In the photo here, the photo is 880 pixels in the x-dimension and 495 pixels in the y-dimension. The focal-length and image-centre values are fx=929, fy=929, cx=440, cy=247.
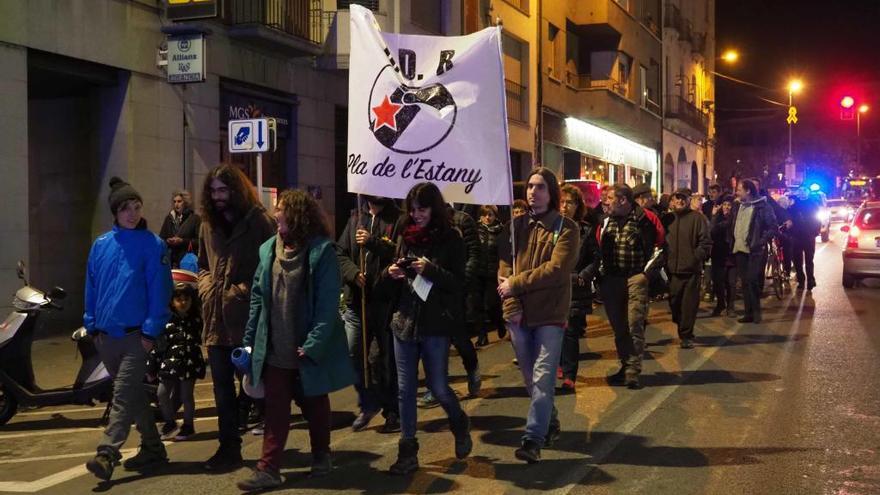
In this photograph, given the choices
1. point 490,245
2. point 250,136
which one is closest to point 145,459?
point 490,245

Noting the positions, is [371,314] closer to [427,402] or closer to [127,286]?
[427,402]

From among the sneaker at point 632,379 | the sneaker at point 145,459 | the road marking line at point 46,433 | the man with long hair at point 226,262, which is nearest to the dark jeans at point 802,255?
the sneaker at point 632,379

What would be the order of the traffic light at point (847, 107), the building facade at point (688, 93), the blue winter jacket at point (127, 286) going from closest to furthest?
the blue winter jacket at point (127, 286)
the traffic light at point (847, 107)
the building facade at point (688, 93)

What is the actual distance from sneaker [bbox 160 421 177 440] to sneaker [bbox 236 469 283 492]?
1847 mm

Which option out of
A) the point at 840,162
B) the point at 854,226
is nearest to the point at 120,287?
the point at 854,226

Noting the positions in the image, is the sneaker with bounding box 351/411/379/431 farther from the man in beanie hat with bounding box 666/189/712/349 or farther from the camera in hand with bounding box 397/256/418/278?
the man in beanie hat with bounding box 666/189/712/349

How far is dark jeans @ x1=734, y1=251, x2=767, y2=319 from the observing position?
1305cm

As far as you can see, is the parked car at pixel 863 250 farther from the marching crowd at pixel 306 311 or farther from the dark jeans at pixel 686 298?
the marching crowd at pixel 306 311

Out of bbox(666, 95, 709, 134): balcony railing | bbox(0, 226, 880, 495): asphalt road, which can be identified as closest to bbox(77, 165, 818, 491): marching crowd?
bbox(0, 226, 880, 495): asphalt road

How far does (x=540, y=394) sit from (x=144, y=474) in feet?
8.66

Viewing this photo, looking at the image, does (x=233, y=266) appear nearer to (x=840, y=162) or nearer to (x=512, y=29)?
(x=512, y=29)

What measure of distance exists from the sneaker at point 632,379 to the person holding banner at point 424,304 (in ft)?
10.2

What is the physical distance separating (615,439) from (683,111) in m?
36.1

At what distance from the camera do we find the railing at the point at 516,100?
26594 millimetres
